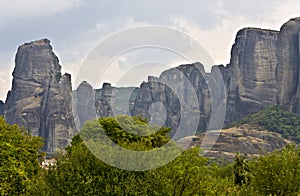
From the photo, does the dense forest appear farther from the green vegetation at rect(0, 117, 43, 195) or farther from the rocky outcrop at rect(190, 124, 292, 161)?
the rocky outcrop at rect(190, 124, 292, 161)

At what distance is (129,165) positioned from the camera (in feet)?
97.7

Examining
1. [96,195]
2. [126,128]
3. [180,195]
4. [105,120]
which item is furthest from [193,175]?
[105,120]

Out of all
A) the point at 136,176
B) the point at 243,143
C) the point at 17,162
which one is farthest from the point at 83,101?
the point at 243,143

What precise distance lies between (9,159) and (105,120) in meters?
18.1

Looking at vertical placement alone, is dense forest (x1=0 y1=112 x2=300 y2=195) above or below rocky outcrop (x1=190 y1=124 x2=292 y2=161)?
below

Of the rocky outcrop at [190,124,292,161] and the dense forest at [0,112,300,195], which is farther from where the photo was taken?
the rocky outcrop at [190,124,292,161]

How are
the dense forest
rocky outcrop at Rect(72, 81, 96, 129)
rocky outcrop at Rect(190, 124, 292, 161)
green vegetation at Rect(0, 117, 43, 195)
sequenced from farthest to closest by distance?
A: 1. rocky outcrop at Rect(190, 124, 292, 161)
2. green vegetation at Rect(0, 117, 43, 195)
3. rocky outcrop at Rect(72, 81, 96, 129)
4. the dense forest

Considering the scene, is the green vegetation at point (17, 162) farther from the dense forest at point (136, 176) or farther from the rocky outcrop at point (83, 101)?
the rocky outcrop at point (83, 101)

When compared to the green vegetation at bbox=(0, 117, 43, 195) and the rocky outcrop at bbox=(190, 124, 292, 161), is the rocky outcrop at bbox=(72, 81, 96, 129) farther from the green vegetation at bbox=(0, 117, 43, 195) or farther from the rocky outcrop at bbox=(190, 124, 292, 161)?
the rocky outcrop at bbox=(190, 124, 292, 161)

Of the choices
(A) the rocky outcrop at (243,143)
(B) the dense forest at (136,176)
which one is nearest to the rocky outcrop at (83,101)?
(B) the dense forest at (136,176)

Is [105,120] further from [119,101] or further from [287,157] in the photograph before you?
[287,157]

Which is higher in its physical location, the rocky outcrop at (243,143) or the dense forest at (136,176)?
the rocky outcrop at (243,143)

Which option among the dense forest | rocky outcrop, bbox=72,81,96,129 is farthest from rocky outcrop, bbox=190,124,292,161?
the dense forest

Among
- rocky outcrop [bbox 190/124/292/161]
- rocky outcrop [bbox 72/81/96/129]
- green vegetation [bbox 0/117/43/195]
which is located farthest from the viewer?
rocky outcrop [bbox 190/124/292/161]
